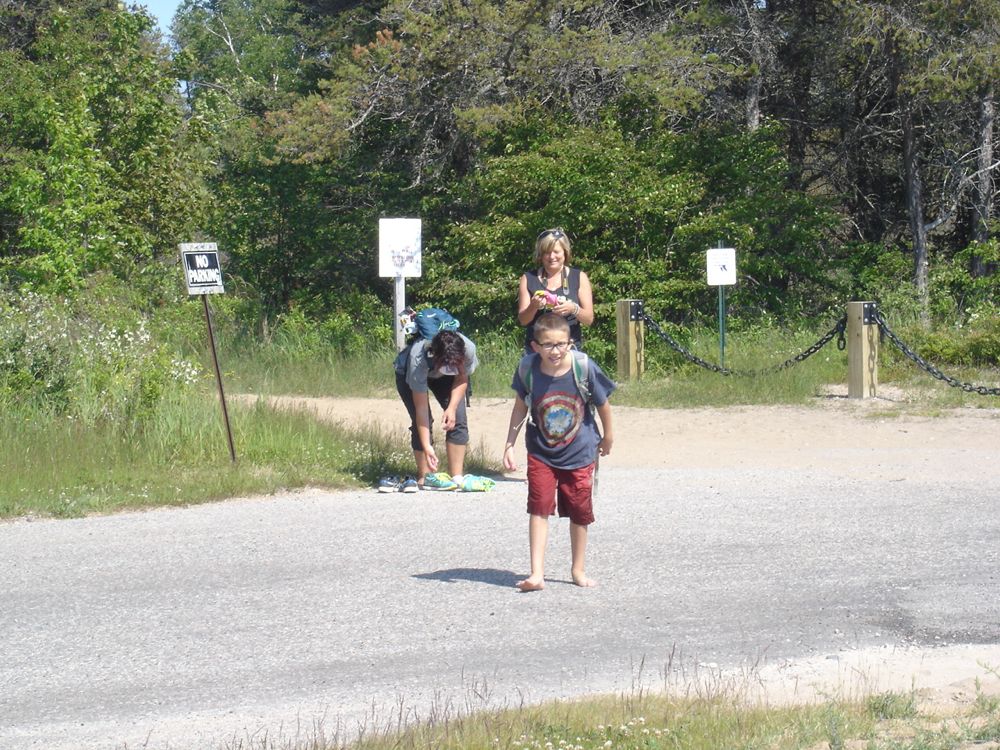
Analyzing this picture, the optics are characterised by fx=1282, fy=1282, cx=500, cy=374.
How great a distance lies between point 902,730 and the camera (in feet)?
15.6

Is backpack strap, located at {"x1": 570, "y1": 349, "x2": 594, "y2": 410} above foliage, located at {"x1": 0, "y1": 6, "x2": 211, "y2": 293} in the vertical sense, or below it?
below

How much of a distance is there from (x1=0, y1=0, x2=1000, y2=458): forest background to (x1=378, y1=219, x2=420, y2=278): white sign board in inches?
173

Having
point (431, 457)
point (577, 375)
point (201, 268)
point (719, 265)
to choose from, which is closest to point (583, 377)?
point (577, 375)

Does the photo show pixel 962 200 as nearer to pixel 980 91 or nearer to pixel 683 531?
pixel 980 91

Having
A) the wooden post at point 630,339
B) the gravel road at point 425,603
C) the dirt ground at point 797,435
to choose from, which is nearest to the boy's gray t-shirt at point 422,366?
the gravel road at point 425,603

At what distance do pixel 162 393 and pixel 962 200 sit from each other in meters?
15.3

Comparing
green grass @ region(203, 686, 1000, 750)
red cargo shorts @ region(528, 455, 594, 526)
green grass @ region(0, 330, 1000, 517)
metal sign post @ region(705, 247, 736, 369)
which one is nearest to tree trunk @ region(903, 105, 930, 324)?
metal sign post @ region(705, 247, 736, 369)

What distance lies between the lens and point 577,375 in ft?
22.4

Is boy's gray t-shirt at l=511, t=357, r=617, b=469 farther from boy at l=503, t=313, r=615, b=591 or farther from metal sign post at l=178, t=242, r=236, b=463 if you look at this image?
metal sign post at l=178, t=242, r=236, b=463

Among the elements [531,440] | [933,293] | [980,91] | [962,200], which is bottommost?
[531,440]

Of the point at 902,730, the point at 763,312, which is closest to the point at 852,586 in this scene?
the point at 902,730

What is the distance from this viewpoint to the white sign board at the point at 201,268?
34.6 feet

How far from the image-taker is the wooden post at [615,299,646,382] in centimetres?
1742

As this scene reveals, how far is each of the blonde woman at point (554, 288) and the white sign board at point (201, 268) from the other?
285 cm
